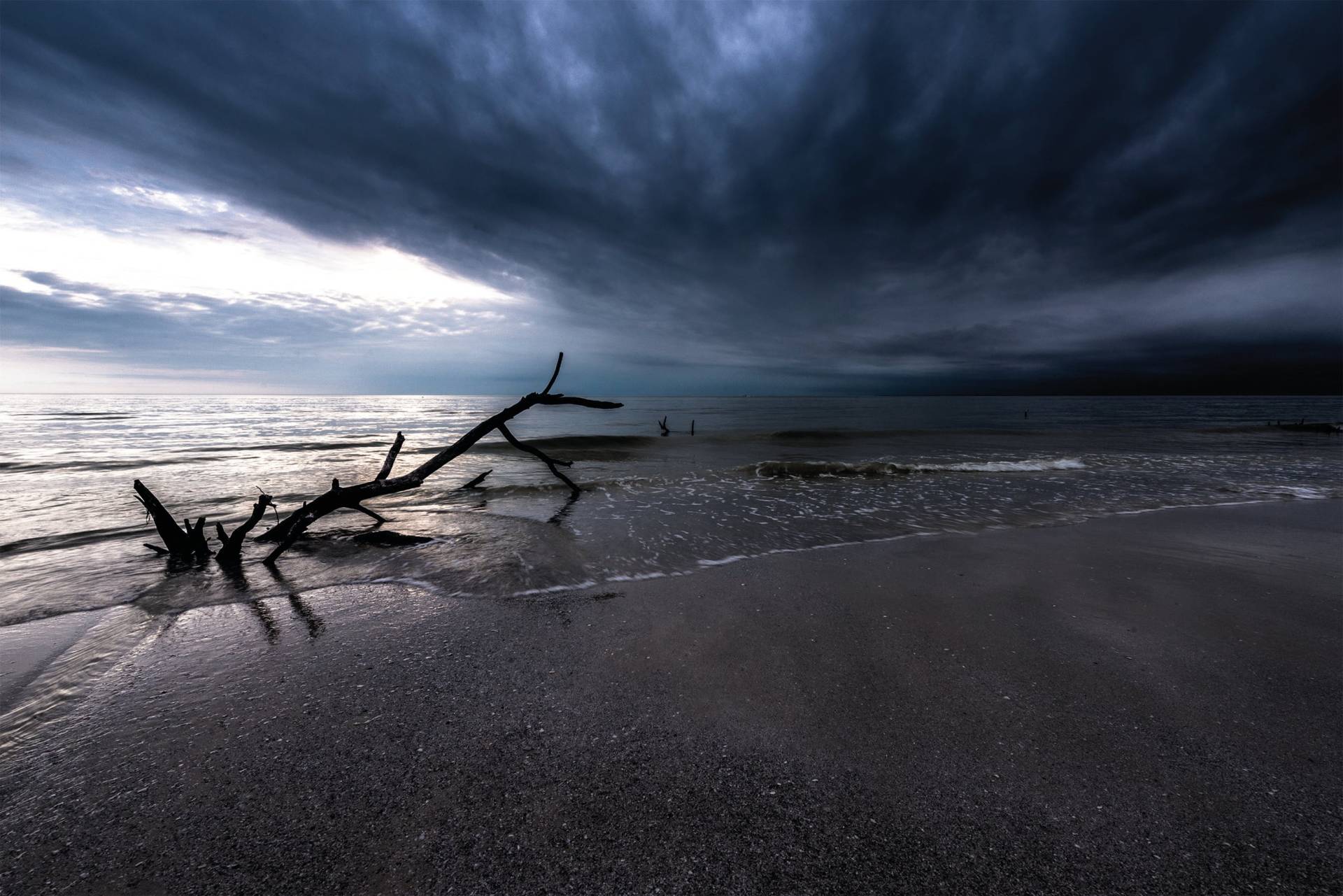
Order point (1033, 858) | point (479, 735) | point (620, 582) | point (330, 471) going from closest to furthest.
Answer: point (1033, 858) < point (479, 735) < point (620, 582) < point (330, 471)

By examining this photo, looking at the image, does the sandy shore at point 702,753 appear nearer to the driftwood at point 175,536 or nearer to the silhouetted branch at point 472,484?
the driftwood at point 175,536

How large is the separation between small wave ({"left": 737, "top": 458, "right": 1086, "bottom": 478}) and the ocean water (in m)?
0.15

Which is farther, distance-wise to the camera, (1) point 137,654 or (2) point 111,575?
(2) point 111,575

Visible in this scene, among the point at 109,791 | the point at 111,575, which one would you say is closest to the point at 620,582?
the point at 109,791

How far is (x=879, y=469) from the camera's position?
61.1 ft

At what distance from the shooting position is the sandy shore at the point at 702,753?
2250 mm

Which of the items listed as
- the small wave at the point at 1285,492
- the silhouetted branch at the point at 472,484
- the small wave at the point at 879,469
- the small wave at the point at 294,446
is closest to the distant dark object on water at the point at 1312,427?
the small wave at the point at 879,469

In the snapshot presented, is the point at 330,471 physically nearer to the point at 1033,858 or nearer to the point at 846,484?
the point at 846,484

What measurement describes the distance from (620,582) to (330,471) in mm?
18795

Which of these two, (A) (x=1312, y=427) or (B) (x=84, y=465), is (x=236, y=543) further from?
(A) (x=1312, y=427)

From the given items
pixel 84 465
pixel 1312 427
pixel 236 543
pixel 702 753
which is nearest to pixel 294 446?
pixel 84 465

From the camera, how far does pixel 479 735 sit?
125 inches

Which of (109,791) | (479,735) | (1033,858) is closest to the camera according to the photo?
(1033,858)

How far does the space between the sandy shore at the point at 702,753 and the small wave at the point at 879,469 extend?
40.0 feet
